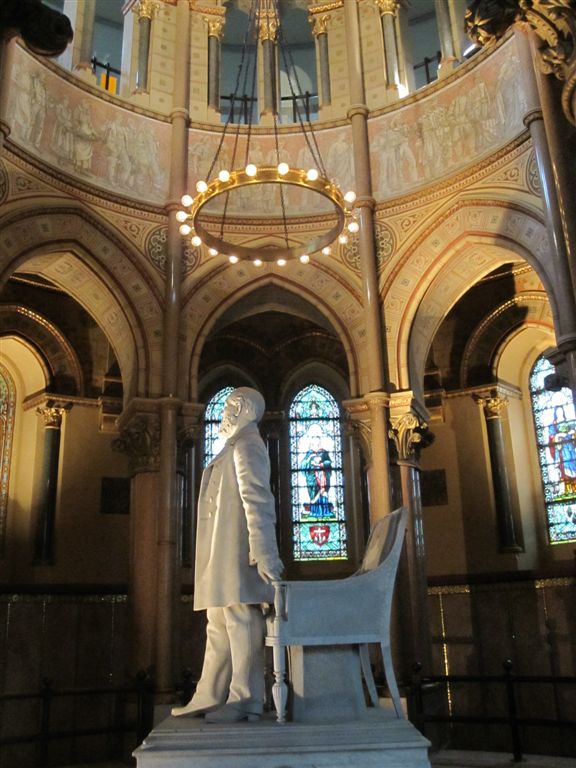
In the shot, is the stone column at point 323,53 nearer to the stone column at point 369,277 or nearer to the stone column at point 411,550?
the stone column at point 369,277

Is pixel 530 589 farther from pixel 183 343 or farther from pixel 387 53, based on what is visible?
pixel 387 53

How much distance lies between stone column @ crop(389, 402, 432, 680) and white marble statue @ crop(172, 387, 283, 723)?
6377 mm

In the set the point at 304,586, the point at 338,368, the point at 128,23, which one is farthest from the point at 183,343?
the point at 304,586

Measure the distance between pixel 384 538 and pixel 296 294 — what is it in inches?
337

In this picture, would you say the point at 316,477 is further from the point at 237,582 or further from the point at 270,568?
the point at 270,568

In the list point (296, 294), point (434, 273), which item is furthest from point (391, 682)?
point (296, 294)

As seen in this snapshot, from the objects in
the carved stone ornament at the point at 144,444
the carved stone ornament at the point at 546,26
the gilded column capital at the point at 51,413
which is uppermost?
the carved stone ornament at the point at 546,26


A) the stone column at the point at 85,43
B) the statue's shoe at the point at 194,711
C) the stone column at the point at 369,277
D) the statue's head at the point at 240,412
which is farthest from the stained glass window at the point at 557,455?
the statue's shoe at the point at 194,711

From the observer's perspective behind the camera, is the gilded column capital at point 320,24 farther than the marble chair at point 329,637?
Yes

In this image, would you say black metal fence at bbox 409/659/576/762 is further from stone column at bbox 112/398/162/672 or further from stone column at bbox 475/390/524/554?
stone column at bbox 475/390/524/554

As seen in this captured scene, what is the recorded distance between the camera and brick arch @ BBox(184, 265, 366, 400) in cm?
1261

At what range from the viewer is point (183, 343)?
12.4 meters

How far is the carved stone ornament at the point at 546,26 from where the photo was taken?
25.3ft

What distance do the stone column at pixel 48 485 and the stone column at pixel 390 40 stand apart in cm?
802
